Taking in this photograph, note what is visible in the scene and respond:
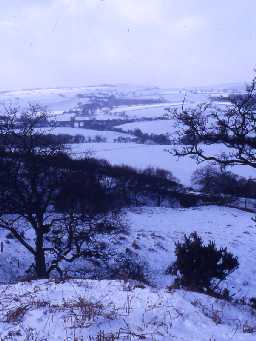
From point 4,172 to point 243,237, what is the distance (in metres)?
22.7

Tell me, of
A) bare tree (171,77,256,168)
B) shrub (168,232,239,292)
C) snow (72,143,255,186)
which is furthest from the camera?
snow (72,143,255,186)

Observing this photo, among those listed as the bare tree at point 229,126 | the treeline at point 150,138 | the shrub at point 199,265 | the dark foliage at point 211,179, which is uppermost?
the bare tree at point 229,126

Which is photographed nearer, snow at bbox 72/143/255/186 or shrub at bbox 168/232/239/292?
shrub at bbox 168/232/239/292

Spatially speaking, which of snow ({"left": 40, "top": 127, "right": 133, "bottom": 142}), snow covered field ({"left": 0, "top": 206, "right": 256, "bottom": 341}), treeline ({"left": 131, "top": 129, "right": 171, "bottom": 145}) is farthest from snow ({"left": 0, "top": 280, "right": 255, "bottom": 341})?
snow ({"left": 40, "top": 127, "right": 133, "bottom": 142})

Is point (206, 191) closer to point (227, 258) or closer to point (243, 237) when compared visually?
point (243, 237)

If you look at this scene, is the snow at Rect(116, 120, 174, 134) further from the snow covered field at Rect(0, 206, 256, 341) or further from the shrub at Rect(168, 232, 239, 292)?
the snow covered field at Rect(0, 206, 256, 341)

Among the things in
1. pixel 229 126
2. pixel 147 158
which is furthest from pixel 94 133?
pixel 229 126

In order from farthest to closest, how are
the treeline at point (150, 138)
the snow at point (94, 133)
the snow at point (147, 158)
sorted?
the snow at point (94, 133) → the treeline at point (150, 138) → the snow at point (147, 158)

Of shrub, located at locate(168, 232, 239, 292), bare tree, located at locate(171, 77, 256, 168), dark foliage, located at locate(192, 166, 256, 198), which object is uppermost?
bare tree, located at locate(171, 77, 256, 168)

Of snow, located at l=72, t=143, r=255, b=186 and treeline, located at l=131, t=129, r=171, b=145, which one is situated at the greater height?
treeline, located at l=131, t=129, r=171, b=145

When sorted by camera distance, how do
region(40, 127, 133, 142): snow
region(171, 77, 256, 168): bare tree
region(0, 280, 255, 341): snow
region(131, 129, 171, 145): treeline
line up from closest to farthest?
region(0, 280, 255, 341): snow < region(171, 77, 256, 168): bare tree < region(131, 129, 171, 145): treeline < region(40, 127, 133, 142): snow

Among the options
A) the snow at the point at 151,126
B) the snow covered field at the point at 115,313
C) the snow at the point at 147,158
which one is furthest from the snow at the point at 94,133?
the snow covered field at the point at 115,313

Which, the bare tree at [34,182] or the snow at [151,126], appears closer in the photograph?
the bare tree at [34,182]

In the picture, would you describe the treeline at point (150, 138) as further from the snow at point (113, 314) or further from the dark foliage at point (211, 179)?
the snow at point (113, 314)
